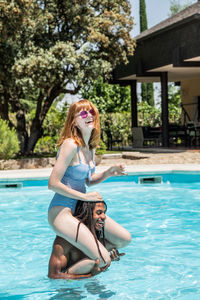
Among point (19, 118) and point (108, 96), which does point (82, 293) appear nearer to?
point (19, 118)

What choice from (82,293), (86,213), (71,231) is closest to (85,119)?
(86,213)

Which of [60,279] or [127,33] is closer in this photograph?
[60,279]

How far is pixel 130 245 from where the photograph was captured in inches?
233

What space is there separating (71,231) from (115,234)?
0.49 meters

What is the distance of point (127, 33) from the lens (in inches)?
602

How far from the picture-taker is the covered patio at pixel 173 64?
46.8ft

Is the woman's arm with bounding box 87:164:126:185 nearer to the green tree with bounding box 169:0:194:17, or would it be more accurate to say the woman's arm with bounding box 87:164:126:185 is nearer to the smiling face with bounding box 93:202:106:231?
the smiling face with bounding box 93:202:106:231

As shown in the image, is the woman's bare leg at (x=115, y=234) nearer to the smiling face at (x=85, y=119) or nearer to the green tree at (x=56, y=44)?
the smiling face at (x=85, y=119)

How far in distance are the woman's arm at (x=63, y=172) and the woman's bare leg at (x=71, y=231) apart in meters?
0.19

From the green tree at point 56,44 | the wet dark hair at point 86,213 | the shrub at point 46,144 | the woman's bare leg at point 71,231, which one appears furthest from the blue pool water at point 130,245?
the shrub at point 46,144

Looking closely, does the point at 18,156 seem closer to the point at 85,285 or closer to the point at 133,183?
the point at 133,183

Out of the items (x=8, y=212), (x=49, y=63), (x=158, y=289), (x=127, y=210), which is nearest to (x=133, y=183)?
(x=127, y=210)

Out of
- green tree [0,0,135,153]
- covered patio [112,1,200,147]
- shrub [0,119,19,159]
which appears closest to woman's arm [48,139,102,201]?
green tree [0,0,135,153]

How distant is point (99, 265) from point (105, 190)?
6882mm
